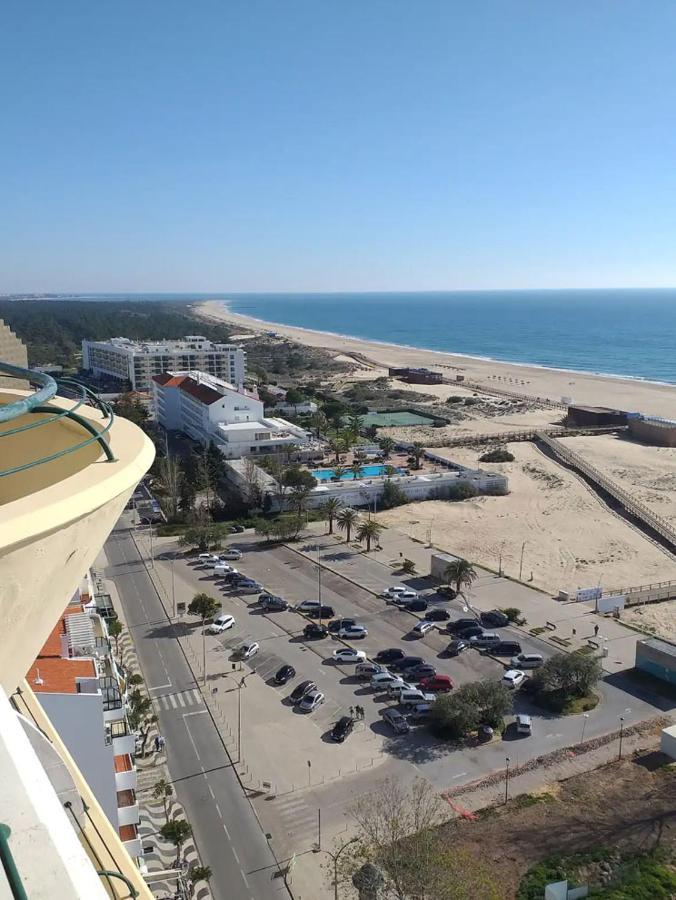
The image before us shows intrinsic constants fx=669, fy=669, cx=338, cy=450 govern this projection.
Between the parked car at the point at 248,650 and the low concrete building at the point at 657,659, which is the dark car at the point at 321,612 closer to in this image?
the parked car at the point at 248,650

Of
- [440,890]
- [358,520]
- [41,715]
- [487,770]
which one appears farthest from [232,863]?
[358,520]

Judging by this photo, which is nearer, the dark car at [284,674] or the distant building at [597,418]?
the dark car at [284,674]

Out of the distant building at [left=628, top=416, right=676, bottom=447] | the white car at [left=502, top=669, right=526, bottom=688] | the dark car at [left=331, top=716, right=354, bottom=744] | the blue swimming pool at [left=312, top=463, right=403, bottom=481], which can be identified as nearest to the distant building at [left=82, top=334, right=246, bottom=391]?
the blue swimming pool at [left=312, top=463, right=403, bottom=481]

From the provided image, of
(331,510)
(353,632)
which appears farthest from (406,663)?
(331,510)

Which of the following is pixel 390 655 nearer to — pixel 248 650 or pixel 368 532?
pixel 248 650

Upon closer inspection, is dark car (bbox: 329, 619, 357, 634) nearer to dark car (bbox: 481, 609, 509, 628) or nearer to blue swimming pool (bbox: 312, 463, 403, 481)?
dark car (bbox: 481, 609, 509, 628)

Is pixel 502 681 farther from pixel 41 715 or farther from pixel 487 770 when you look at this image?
pixel 41 715

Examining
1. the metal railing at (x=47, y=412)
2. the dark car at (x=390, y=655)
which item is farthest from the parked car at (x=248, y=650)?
the metal railing at (x=47, y=412)
